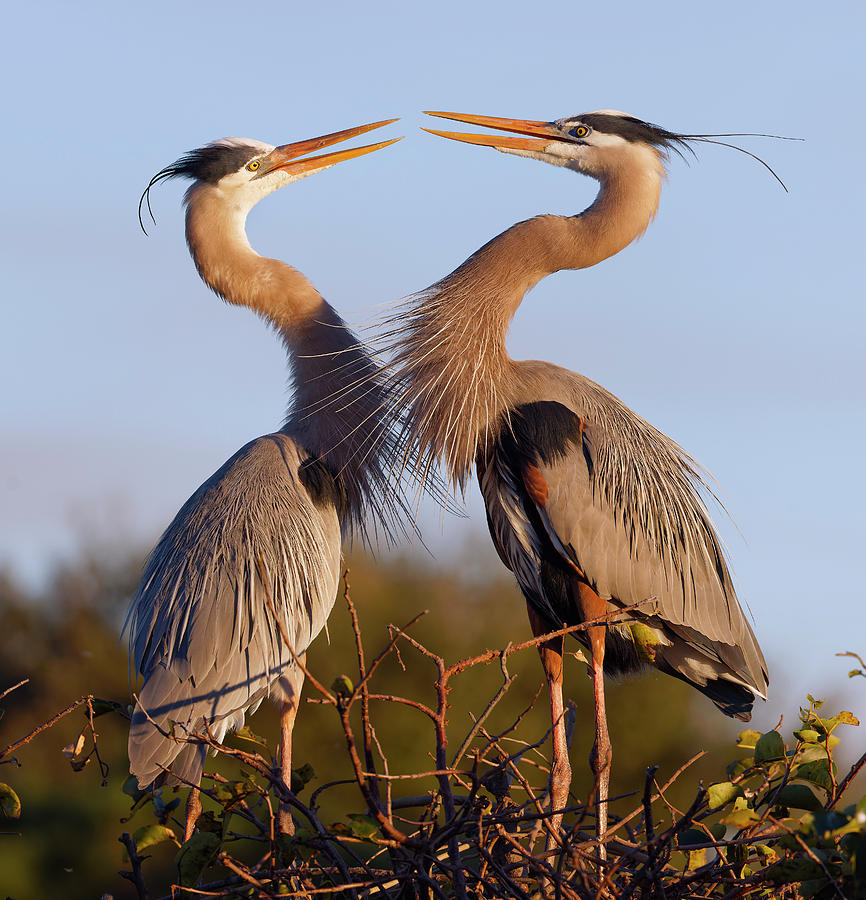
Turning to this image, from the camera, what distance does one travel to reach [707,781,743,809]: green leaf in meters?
2.64

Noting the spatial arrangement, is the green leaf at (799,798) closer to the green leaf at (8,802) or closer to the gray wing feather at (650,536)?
the gray wing feather at (650,536)

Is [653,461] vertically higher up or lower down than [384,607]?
higher up

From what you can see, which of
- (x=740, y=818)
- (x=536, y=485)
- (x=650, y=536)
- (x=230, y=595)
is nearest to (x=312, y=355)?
(x=230, y=595)

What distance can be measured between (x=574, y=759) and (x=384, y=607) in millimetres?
3576

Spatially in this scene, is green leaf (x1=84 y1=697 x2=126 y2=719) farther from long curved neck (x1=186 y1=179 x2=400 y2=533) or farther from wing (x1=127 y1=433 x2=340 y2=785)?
long curved neck (x1=186 y1=179 x2=400 y2=533)

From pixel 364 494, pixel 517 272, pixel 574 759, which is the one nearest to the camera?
pixel 517 272

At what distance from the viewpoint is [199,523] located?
14.8 feet

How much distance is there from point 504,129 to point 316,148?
1.04m

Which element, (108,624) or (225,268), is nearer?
(225,268)

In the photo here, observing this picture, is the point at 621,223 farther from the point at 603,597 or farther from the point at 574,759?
the point at 574,759

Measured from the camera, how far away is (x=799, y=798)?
2637mm

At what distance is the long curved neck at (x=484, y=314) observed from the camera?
429cm

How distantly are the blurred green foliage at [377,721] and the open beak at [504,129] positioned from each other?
359 inches

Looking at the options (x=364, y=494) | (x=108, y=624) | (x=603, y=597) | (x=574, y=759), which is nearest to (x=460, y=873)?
(x=603, y=597)
